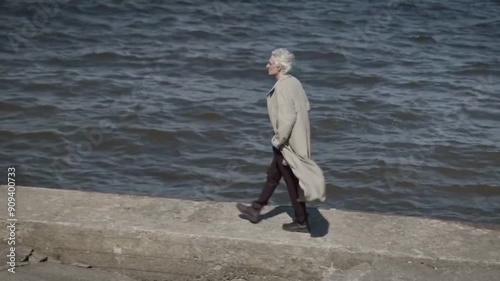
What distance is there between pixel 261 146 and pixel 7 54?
244 inches

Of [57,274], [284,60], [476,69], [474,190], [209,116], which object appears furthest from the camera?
[476,69]

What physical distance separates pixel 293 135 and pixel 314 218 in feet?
2.68

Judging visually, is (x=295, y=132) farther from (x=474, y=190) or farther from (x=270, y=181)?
(x=474, y=190)

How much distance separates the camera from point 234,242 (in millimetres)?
6840

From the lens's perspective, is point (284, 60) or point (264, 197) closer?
point (284, 60)

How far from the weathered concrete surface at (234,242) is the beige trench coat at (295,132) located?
424 millimetres

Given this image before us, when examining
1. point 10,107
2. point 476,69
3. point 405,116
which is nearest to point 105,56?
point 10,107

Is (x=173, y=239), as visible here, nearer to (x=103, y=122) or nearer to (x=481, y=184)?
(x=481, y=184)

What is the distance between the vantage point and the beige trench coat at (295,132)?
22.4 ft

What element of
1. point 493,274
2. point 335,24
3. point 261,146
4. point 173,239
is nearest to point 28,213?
point 173,239

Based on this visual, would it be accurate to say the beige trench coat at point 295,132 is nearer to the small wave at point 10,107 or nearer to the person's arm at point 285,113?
the person's arm at point 285,113

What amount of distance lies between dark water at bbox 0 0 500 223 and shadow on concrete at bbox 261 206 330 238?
320cm

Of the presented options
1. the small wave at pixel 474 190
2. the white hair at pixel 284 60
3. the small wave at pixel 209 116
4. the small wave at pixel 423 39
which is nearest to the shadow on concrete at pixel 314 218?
the white hair at pixel 284 60

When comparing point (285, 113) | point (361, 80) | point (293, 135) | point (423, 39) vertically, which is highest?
point (285, 113)
